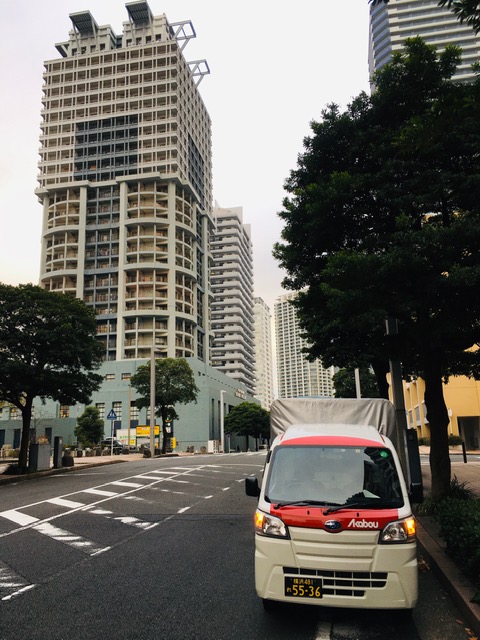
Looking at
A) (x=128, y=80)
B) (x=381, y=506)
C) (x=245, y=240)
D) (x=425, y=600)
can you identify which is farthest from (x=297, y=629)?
(x=245, y=240)

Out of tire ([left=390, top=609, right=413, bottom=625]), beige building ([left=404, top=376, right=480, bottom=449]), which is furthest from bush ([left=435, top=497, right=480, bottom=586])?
beige building ([left=404, top=376, right=480, bottom=449])

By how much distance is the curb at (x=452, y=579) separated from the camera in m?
4.91

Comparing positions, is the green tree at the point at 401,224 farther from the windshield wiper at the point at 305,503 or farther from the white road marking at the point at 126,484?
the white road marking at the point at 126,484

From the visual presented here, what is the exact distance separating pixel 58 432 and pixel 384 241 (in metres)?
74.5

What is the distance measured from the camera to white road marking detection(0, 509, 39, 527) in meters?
10.6

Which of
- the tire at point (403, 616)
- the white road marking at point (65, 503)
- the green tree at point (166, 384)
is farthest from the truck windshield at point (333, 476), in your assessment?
the green tree at point (166, 384)

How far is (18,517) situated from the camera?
11.2m

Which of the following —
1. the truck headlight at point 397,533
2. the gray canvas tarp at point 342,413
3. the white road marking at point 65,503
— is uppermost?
the gray canvas tarp at point 342,413

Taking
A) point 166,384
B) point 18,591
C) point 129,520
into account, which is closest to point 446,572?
point 18,591

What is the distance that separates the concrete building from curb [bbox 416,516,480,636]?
7305 cm

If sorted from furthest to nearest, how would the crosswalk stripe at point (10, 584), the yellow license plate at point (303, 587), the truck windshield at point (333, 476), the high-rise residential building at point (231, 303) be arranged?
the high-rise residential building at point (231, 303), the crosswalk stripe at point (10, 584), the truck windshield at point (333, 476), the yellow license plate at point (303, 587)

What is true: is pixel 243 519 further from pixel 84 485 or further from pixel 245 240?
pixel 245 240

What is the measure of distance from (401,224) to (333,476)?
5.91 m

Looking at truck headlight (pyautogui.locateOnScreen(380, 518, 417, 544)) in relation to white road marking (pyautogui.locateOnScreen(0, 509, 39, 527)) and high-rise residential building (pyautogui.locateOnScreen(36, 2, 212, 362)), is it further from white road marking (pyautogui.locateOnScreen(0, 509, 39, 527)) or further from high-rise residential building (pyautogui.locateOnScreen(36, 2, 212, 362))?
high-rise residential building (pyautogui.locateOnScreen(36, 2, 212, 362))
